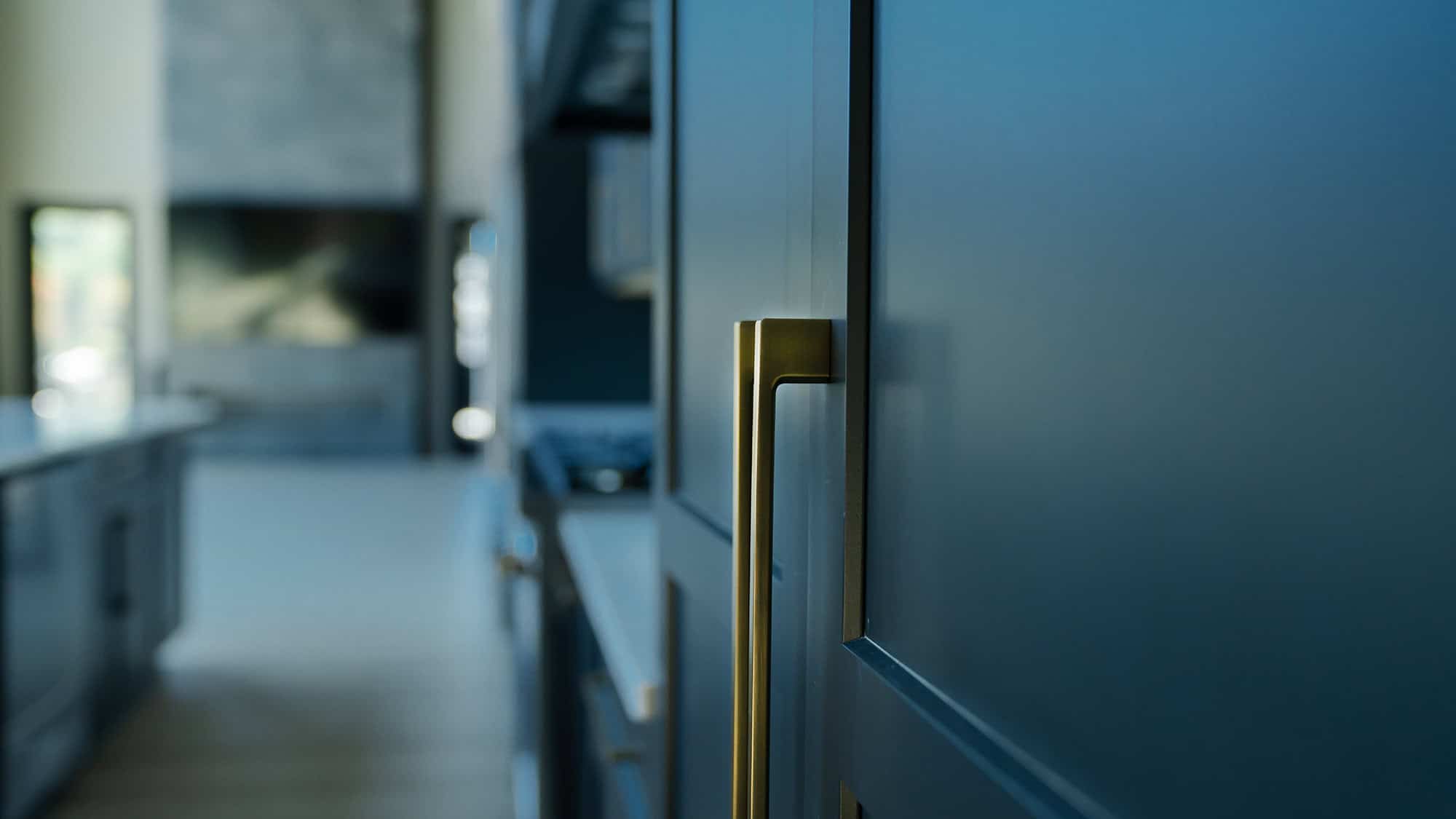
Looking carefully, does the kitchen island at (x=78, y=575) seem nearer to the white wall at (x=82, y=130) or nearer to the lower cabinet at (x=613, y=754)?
the lower cabinet at (x=613, y=754)

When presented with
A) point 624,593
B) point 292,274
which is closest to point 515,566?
point 624,593

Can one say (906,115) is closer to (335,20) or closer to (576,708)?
(576,708)

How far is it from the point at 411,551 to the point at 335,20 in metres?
5.71

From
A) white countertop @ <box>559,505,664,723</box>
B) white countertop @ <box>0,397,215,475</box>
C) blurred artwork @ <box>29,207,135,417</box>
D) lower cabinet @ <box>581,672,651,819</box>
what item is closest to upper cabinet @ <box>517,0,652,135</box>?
white countertop @ <box>559,505,664,723</box>

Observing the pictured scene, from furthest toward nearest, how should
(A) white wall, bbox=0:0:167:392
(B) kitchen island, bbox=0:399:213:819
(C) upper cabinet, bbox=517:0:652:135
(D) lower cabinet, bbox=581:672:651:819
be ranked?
(A) white wall, bbox=0:0:167:392
(B) kitchen island, bbox=0:399:213:819
(C) upper cabinet, bbox=517:0:652:135
(D) lower cabinet, bbox=581:672:651:819

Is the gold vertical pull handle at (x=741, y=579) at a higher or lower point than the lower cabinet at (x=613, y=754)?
higher

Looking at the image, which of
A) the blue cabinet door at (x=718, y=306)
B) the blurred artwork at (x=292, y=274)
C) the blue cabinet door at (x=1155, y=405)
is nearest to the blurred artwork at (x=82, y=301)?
the blurred artwork at (x=292, y=274)

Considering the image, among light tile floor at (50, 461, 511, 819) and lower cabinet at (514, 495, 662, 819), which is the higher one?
lower cabinet at (514, 495, 662, 819)

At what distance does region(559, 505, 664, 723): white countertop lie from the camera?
1.10m

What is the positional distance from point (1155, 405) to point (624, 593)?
1.25 m

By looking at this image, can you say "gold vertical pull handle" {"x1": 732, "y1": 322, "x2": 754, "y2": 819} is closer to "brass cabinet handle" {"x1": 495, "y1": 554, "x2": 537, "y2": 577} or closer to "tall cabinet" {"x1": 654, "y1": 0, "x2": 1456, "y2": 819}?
"tall cabinet" {"x1": 654, "y1": 0, "x2": 1456, "y2": 819}

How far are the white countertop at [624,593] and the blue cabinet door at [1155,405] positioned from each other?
610 millimetres

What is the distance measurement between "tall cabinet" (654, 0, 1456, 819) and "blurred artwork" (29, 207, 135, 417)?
10970 mm

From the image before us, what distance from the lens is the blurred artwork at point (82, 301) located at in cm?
1024
